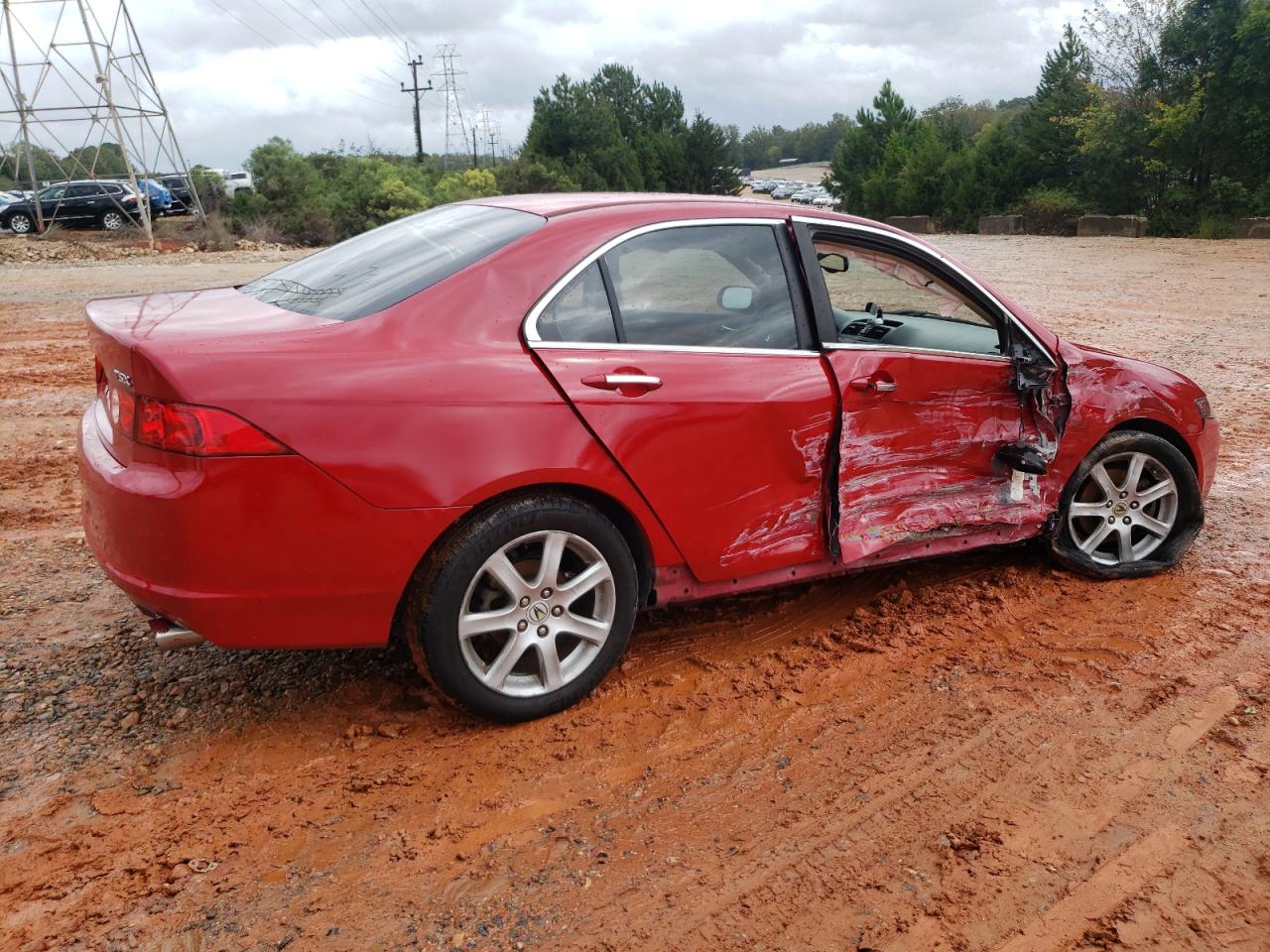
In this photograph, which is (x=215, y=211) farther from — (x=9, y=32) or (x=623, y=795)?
(x=623, y=795)

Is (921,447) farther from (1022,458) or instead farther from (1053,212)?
(1053,212)

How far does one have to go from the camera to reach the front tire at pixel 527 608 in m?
3.15

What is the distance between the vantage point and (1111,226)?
1166 inches

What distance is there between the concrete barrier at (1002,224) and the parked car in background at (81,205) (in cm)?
2709

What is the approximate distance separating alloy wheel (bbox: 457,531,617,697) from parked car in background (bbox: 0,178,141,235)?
33.7m

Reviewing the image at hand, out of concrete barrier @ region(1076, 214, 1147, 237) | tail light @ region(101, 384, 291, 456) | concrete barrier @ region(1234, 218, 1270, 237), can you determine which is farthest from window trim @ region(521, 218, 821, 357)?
concrete barrier @ region(1076, 214, 1147, 237)

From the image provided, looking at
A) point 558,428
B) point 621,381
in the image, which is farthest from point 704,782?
point 621,381

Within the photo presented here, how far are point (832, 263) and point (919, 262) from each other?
41cm

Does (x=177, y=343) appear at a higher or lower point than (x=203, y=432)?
higher

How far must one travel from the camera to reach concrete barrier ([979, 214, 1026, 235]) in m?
33.1

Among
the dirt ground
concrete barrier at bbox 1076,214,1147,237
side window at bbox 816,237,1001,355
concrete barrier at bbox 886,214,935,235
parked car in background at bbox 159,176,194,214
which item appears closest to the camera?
the dirt ground

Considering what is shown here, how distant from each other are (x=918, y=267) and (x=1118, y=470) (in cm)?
139

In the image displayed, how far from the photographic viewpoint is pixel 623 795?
3.11m

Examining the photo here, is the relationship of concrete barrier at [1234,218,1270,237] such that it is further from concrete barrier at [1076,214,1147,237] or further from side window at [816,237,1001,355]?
side window at [816,237,1001,355]
